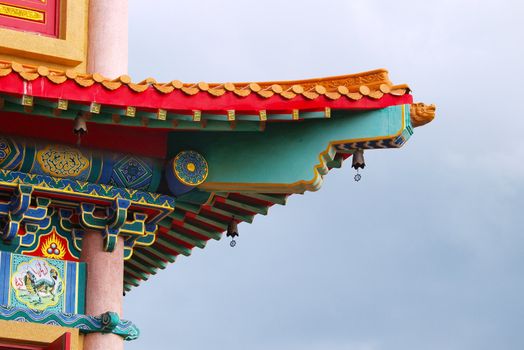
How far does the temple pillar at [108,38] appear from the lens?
610 inches

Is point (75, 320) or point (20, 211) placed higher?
point (20, 211)

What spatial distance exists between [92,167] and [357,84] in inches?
105

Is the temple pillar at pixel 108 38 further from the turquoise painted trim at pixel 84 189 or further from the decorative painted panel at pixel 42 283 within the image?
the decorative painted panel at pixel 42 283

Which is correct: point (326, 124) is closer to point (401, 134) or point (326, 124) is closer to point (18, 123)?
point (401, 134)

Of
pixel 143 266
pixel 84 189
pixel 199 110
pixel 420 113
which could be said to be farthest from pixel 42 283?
pixel 420 113

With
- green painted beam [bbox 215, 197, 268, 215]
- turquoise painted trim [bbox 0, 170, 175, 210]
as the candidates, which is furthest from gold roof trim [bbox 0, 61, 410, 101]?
green painted beam [bbox 215, 197, 268, 215]

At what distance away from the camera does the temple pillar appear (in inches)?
610

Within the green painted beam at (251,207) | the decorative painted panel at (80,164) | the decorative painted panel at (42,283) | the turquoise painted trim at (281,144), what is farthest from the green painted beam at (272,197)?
the decorative painted panel at (42,283)

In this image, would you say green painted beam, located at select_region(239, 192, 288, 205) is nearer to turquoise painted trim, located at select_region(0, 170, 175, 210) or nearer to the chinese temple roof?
the chinese temple roof

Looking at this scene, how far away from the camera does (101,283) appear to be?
1462cm

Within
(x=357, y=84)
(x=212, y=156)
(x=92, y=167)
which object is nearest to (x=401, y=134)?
(x=357, y=84)

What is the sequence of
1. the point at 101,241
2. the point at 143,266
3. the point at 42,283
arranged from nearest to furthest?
the point at 42,283 < the point at 101,241 < the point at 143,266

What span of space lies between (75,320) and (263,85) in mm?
2843

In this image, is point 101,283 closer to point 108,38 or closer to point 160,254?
point 160,254
